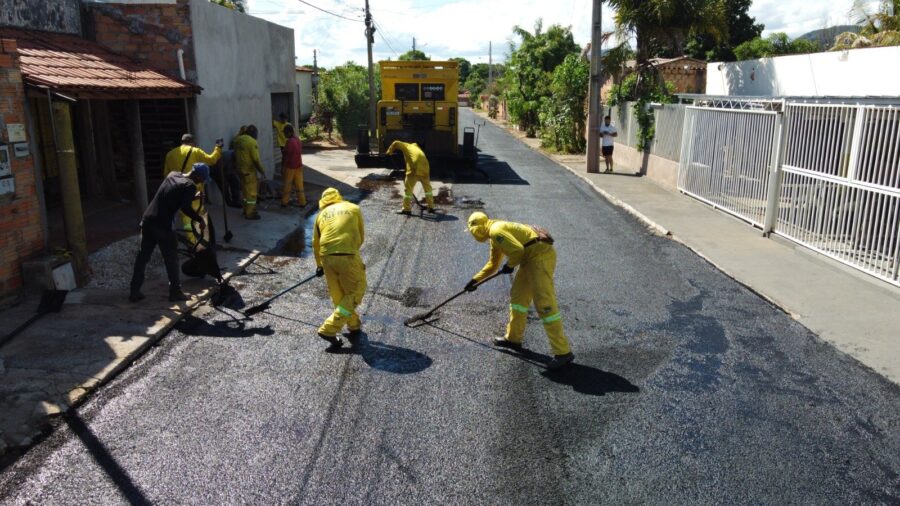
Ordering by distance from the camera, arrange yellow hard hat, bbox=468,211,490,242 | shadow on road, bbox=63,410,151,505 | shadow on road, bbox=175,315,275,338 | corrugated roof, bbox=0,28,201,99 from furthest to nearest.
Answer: corrugated roof, bbox=0,28,201,99
shadow on road, bbox=175,315,275,338
yellow hard hat, bbox=468,211,490,242
shadow on road, bbox=63,410,151,505

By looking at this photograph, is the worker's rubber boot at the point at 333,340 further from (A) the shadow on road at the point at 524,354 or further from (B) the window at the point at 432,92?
(B) the window at the point at 432,92

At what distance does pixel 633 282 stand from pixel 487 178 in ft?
34.6

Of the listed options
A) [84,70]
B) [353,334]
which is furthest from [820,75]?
[84,70]

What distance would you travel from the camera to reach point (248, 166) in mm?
12391

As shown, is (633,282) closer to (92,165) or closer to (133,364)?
(133,364)

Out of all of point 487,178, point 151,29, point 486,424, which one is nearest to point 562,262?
point 486,424

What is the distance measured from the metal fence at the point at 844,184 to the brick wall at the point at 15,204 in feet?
32.7

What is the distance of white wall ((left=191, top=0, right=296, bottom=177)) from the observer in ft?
40.9

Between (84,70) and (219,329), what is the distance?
441 cm

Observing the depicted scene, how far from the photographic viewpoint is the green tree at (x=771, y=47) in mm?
32188

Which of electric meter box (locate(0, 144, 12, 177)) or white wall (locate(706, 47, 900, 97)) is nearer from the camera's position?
electric meter box (locate(0, 144, 12, 177))

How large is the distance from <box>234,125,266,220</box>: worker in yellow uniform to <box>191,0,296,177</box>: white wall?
699 millimetres

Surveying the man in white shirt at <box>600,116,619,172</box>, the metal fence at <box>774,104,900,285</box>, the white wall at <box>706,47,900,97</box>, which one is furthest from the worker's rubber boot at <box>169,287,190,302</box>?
the man in white shirt at <box>600,116,619,172</box>

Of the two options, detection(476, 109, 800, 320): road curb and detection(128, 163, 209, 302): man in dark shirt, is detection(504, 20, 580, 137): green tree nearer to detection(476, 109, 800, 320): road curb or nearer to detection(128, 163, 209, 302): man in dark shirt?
detection(476, 109, 800, 320): road curb
